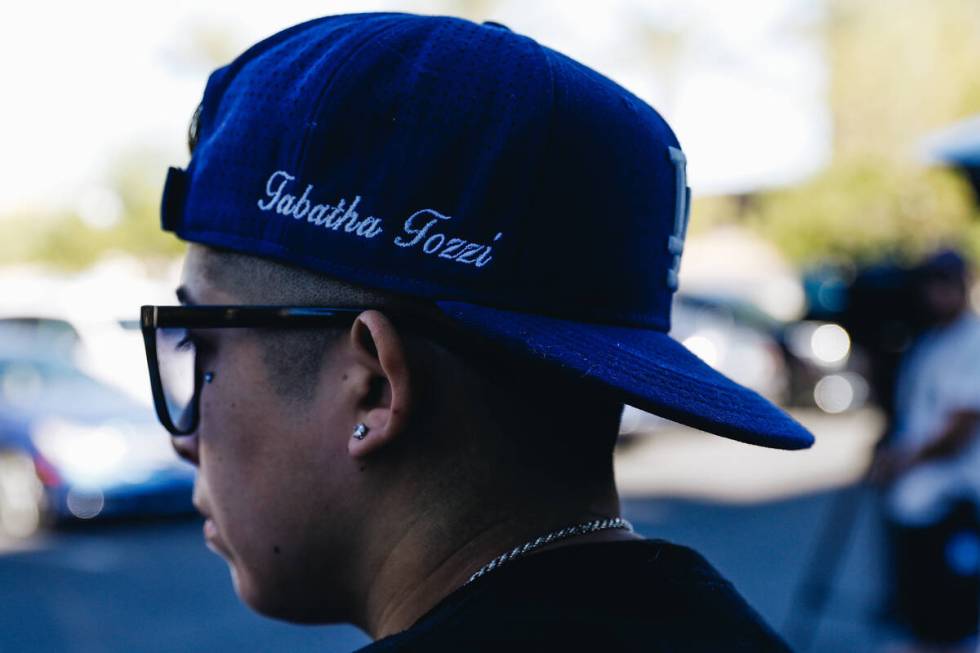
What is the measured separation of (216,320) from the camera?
4.26ft

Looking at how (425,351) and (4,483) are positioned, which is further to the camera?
(4,483)

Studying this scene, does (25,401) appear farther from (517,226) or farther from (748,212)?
(748,212)

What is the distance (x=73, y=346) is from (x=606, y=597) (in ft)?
31.8

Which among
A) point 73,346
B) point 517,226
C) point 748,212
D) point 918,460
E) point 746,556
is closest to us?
point 517,226

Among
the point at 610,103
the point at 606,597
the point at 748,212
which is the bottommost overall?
the point at 748,212

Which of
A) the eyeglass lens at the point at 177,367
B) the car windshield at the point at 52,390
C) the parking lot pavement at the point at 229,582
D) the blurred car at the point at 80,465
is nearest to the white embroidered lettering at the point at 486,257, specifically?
the eyeglass lens at the point at 177,367

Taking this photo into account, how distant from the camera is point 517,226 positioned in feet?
3.99

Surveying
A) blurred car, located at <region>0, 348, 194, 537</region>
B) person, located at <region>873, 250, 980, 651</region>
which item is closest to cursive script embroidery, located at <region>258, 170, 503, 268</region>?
person, located at <region>873, 250, 980, 651</region>

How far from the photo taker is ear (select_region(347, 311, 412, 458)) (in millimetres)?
1177

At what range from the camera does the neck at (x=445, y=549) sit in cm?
123

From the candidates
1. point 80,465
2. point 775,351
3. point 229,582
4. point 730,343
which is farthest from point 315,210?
point 775,351

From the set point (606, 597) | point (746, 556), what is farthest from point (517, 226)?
point (746, 556)

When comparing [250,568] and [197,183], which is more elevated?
[197,183]

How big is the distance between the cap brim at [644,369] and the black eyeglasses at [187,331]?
0.52 ft
